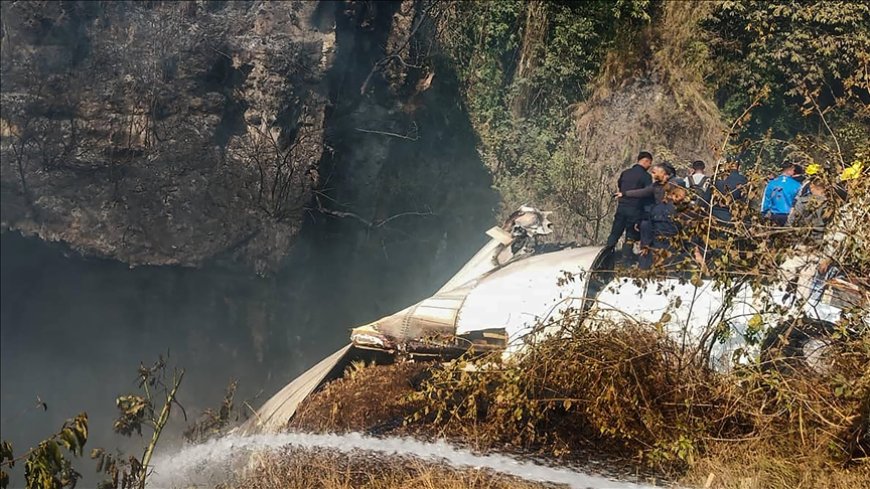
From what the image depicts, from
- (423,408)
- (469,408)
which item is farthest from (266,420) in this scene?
(469,408)

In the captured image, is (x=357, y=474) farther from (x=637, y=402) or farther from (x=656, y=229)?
(x=656, y=229)

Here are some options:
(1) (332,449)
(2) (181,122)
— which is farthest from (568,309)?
(2) (181,122)

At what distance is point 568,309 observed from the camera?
212 inches

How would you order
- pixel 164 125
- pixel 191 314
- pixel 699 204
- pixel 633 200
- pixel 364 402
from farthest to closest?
pixel 191 314 < pixel 164 125 < pixel 633 200 < pixel 699 204 < pixel 364 402

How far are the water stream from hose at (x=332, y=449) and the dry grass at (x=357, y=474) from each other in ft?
0.39

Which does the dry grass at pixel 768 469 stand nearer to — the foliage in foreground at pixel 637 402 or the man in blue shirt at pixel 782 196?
the foliage in foreground at pixel 637 402

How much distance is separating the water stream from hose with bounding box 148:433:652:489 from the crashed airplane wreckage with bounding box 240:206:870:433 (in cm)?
26

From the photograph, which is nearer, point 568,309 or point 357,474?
point 357,474

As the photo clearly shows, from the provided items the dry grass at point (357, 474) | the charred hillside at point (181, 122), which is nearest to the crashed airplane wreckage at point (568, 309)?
the dry grass at point (357, 474)

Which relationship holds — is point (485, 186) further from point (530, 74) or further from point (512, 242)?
point (512, 242)

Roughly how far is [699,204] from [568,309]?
1620 mm

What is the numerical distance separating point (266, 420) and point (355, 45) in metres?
5.72

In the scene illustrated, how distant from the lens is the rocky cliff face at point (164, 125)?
30.9ft

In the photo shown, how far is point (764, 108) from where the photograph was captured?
942cm
